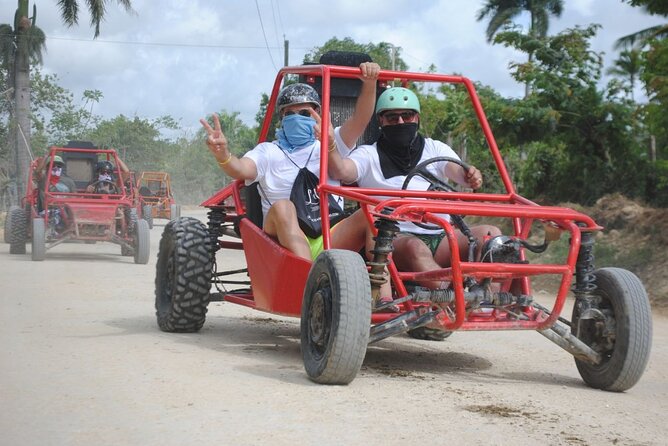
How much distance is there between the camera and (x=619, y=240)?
14117 millimetres

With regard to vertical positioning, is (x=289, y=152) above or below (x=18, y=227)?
above

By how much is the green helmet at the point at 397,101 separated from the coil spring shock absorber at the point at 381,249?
1.32m

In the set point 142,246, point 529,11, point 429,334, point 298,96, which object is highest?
point 529,11

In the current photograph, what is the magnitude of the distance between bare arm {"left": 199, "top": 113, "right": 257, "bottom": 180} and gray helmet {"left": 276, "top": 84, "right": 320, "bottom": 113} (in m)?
0.47

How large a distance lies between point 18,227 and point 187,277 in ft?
34.1

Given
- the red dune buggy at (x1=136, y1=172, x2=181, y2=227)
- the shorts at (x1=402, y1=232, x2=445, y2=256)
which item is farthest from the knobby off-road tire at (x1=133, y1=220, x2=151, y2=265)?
the red dune buggy at (x1=136, y1=172, x2=181, y2=227)

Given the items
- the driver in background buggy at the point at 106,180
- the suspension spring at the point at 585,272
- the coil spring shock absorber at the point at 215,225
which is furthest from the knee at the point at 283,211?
the driver in background buggy at the point at 106,180

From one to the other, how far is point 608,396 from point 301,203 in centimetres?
225

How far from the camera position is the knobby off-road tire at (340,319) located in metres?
5.13

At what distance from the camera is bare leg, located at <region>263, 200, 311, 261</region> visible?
627 centimetres

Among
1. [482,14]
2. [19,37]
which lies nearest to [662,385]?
[19,37]

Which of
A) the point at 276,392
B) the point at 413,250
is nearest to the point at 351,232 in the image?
the point at 413,250

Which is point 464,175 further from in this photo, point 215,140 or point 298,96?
point 215,140

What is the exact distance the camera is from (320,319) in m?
5.53
